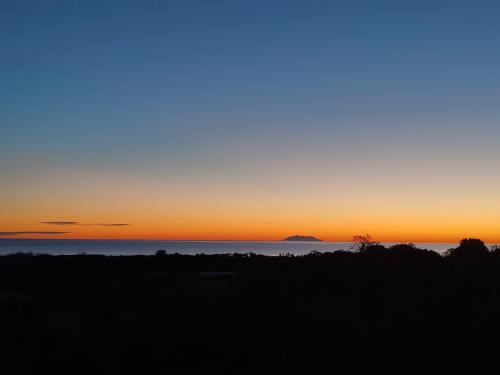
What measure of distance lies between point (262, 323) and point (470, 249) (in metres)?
28.7

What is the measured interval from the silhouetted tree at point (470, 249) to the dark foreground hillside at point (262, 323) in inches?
545

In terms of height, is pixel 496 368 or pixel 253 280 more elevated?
pixel 253 280

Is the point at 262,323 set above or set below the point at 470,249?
below

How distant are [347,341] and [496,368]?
3.71 m

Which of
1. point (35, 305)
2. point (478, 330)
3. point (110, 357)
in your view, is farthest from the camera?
point (35, 305)

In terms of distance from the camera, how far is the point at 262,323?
17.3 m

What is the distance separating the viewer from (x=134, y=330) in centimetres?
1612

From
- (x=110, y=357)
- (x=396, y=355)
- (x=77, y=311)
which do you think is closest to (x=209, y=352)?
(x=110, y=357)

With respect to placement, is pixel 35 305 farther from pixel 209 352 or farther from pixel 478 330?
pixel 478 330

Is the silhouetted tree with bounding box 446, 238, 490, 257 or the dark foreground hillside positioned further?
the silhouetted tree with bounding box 446, 238, 490, 257

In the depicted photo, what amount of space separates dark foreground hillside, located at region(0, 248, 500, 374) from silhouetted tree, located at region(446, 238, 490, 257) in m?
13.8

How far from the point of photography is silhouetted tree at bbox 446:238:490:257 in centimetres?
3991

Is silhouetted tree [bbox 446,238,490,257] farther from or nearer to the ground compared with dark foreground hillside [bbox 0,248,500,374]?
farther from the ground

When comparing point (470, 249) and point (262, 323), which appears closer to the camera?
point (262, 323)
